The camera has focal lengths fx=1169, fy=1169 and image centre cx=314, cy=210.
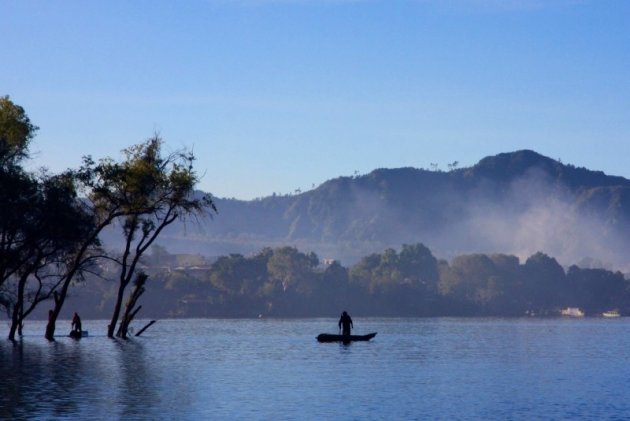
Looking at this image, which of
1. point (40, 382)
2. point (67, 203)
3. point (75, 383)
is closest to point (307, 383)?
point (75, 383)

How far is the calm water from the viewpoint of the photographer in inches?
1750

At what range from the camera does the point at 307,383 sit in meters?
57.0

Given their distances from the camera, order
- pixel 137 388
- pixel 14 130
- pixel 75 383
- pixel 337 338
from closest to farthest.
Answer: pixel 137 388
pixel 75 383
pixel 14 130
pixel 337 338

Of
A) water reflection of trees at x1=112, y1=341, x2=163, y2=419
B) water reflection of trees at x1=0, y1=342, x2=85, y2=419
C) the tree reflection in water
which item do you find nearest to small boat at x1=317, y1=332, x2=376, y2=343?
the tree reflection in water

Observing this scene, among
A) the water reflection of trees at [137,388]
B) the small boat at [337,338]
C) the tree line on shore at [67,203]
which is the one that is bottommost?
the water reflection of trees at [137,388]

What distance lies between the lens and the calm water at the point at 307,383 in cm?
4444

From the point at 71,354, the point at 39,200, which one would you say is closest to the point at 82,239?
the point at 39,200

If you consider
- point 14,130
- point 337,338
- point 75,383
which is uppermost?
point 14,130

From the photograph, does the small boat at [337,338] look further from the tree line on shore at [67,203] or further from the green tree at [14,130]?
the green tree at [14,130]

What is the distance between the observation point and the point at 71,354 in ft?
258

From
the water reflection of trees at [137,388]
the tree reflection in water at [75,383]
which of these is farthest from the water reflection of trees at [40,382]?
the water reflection of trees at [137,388]

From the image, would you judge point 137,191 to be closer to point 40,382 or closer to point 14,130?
point 14,130

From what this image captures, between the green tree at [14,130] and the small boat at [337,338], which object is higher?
the green tree at [14,130]

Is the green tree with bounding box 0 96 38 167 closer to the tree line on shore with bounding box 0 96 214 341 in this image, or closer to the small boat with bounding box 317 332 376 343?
the tree line on shore with bounding box 0 96 214 341
